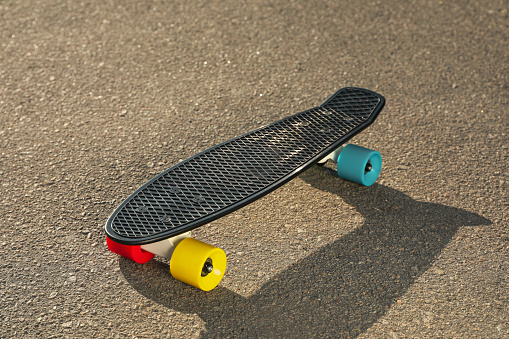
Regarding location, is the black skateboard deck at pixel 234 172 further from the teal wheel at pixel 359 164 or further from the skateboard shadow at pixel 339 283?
the skateboard shadow at pixel 339 283

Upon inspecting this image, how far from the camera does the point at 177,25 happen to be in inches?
177

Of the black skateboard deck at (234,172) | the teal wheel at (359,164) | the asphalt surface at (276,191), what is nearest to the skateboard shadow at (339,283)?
the asphalt surface at (276,191)

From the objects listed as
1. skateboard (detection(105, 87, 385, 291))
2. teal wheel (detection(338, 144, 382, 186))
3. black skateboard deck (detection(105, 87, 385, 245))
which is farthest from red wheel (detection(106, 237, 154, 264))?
teal wheel (detection(338, 144, 382, 186))

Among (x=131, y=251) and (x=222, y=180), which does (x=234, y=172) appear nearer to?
(x=222, y=180)

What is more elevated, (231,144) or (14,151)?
(231,144)

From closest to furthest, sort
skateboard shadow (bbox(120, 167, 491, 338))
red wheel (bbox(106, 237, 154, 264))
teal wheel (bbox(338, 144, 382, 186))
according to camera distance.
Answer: skateboard shadow (bbox(120, 167, 491, 338)), red wheel (bbox(106, 237, 154, 264)), teal wheel (bbox(338, 144, 382, 186))

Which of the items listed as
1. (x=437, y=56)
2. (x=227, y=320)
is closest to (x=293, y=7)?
(x=437, y=56)

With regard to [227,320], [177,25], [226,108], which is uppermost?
[177,25]

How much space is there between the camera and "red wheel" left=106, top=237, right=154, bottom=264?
7.45 feet

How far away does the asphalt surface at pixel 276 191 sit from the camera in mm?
2154

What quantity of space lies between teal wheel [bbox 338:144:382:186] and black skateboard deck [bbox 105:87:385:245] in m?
0.15

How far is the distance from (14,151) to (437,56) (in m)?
3.12

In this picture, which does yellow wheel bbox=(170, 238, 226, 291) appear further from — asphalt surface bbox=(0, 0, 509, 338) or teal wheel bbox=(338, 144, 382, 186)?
teal wheel bbox=(338, 144, 382, 186)

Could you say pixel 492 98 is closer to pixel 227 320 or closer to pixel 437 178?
pixel 437 178
